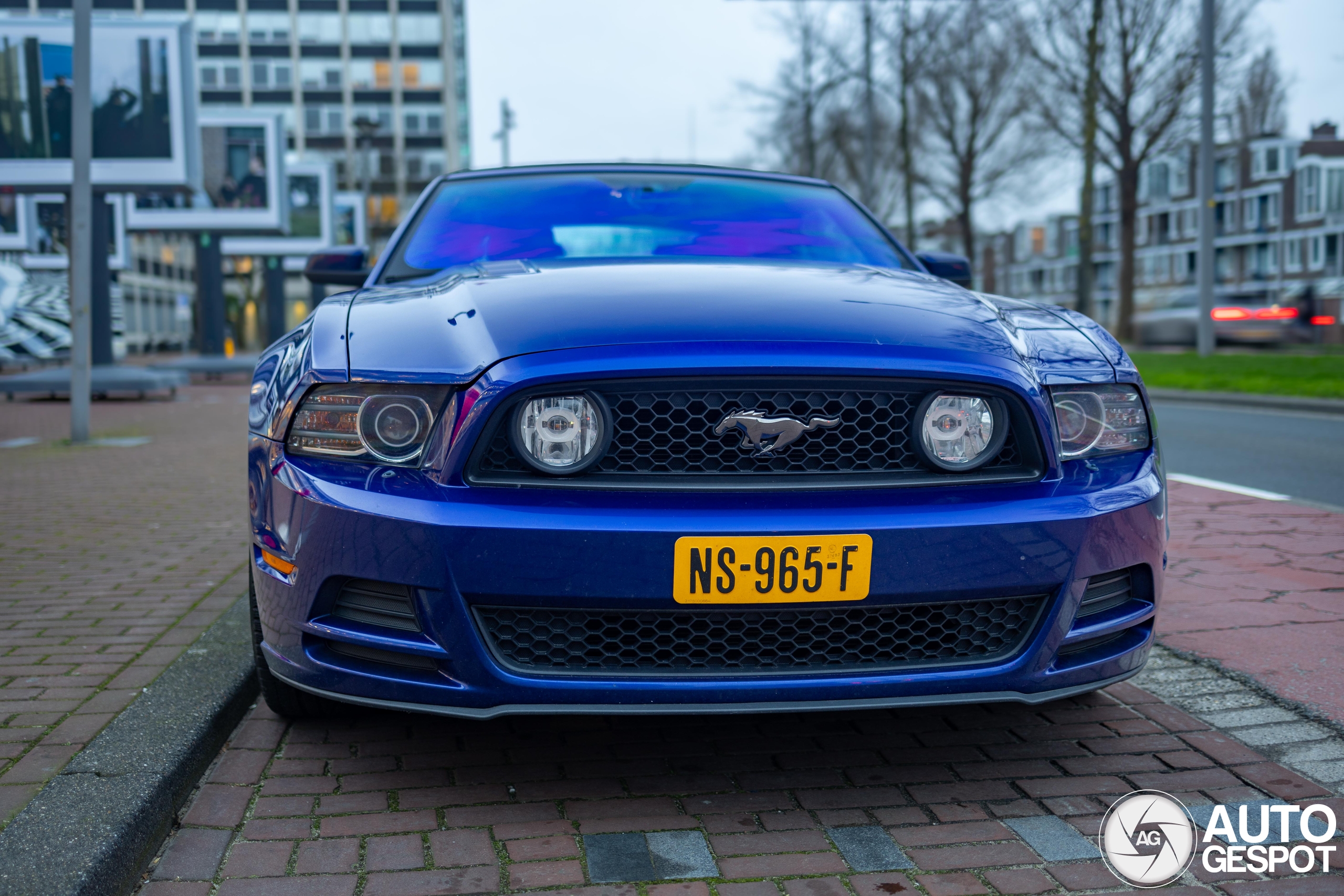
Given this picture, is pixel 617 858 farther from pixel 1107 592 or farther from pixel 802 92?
pixel 802 92

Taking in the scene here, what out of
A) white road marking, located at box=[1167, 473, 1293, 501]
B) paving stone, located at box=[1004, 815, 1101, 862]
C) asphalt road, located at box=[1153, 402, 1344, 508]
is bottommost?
paving stone, located at box=[1004, 815, 1101, 862]

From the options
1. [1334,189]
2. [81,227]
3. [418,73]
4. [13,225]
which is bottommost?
[81,227]

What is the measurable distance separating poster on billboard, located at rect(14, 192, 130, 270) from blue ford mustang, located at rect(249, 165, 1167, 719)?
31648mm

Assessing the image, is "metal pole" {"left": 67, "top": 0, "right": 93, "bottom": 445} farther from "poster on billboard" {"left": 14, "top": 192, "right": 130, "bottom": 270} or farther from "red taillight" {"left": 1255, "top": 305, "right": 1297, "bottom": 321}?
"poster on billboard" {"left": 14, "top": 192, "right": 130, "bottom": 270}

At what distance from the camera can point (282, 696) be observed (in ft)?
9.12

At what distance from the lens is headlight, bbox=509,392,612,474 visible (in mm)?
2236

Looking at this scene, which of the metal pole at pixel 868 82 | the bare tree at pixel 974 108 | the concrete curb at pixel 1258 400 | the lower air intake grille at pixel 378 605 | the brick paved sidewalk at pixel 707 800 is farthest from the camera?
the metal pole at pixel 868 82

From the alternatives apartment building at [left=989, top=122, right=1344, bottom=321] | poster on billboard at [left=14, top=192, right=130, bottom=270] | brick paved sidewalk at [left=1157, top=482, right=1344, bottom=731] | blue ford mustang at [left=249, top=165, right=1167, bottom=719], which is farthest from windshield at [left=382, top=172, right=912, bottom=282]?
apartment building at [left=989, top=122, right=1344, bottom=321]

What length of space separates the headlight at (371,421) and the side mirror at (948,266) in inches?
81.2

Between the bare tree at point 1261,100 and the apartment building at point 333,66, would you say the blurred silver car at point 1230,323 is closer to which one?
the bare tree at point 1261,100

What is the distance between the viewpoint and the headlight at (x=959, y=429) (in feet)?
7.60

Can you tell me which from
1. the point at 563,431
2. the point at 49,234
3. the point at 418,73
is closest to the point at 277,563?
the point at 563,431

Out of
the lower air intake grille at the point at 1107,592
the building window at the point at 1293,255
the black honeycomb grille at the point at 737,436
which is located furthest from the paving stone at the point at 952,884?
the building window at the point at 1293,255

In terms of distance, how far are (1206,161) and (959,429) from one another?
56.9 feet
